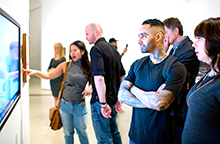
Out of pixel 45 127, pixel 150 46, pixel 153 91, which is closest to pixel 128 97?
pixel 153 91

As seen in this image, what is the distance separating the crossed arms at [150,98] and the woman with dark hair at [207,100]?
0.75ft

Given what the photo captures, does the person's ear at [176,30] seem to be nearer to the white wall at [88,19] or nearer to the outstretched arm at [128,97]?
the outstretched arm at [128,97]

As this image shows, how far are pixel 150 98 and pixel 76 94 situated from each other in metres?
1.19

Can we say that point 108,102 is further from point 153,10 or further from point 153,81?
point 153,10

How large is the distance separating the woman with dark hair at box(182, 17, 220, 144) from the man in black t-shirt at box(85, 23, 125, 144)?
113 cm

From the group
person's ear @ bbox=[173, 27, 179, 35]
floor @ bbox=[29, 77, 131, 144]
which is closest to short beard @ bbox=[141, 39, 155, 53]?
person's ear @ bbox=[173, 27, 179, 35]

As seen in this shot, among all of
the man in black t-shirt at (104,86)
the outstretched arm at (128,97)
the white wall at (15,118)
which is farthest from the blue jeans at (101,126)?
the white wall at (15,118)

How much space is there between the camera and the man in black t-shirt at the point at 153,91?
135 centimetres

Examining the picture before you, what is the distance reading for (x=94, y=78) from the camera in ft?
6.93

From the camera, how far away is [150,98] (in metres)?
1.36

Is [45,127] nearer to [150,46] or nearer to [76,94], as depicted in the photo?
[76,94]

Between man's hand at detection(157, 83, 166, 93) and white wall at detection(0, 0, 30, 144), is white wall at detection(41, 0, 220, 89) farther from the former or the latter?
man's hand at detection(157, 83, 166, 93)

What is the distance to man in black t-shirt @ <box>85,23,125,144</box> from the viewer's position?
2.09m

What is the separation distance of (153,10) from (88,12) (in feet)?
8.55
